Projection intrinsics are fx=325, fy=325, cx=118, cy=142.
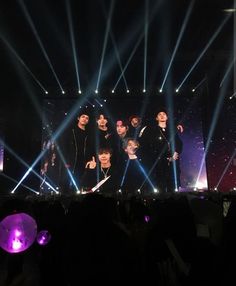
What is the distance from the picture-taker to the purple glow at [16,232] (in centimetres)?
270

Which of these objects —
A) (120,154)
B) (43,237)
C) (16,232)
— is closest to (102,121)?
(120,154)

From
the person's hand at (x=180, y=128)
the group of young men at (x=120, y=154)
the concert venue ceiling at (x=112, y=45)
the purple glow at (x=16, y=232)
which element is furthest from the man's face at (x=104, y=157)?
the purple glow at (x=16, y=232)

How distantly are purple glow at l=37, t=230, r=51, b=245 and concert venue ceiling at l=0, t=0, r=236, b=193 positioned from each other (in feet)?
17.6

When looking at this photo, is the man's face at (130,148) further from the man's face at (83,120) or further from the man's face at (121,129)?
the man's face at (83,120)

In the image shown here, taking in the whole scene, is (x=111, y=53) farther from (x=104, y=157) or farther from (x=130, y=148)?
(x=104, y=157)

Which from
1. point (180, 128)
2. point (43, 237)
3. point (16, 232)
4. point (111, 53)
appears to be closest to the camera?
point (16, 232)

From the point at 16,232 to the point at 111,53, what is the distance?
23.6ft

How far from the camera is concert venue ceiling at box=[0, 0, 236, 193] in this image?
717cm

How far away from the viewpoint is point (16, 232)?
273 cm

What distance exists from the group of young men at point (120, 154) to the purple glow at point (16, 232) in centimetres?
732

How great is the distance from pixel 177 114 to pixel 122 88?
204 cm

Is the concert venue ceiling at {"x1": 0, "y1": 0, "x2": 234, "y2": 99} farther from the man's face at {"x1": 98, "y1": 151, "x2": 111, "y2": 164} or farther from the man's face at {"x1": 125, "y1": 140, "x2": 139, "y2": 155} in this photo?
the man's face at {"x1": 98, "y1": 151, "x2": 111, "y2": 164}

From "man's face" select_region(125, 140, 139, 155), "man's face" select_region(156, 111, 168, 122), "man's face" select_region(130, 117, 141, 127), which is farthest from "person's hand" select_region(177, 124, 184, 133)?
"man's face" select_region(125, 140, 139, 155)

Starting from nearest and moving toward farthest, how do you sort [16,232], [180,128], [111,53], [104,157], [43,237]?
[16,232]
[43,237]
[111,53]
[104,157]
[180,128]
